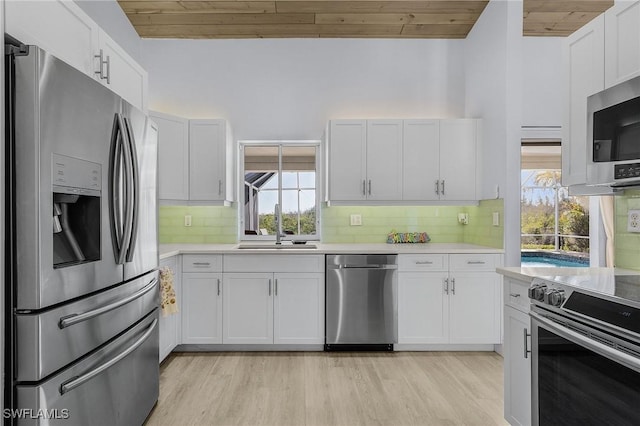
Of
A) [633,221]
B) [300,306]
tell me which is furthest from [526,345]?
[300,306]

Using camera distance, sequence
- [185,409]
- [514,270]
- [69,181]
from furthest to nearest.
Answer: [185,409] < [514,270] < [69,181]

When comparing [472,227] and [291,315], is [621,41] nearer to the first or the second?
[472,227]

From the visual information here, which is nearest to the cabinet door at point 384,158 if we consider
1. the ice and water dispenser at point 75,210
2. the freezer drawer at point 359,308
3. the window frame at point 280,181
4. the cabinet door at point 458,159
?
the cabinet door at point 458,159

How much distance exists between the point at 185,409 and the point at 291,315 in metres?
1.16

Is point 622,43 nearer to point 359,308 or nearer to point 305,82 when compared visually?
point 359,308

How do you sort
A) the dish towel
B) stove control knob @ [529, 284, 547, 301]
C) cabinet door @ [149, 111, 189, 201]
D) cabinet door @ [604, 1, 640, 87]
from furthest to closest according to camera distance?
cabinet door @ [149, 111, 189, 201], the dish towel, cabinet door @ [604, 1, 640, 87], stove control knob @ [529, 284, 547, 301]

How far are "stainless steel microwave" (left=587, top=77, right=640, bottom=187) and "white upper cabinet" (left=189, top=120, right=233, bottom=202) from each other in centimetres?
284

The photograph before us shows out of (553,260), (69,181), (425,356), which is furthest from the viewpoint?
(553,260)

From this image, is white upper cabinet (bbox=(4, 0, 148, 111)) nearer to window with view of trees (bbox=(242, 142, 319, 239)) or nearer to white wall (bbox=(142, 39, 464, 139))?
white wall (bbox=(142, 39, 464, 139))

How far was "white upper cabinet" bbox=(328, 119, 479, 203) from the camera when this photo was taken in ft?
12.1

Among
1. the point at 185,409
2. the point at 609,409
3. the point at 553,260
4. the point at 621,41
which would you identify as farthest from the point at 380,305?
the point at 553,260

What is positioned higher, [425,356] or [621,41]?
[621,41]

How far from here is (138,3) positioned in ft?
11.4

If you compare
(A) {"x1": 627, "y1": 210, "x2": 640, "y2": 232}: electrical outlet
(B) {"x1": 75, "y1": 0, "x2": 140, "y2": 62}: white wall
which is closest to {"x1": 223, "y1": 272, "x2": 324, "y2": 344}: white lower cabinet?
(A) {"x1": 627, "y1": 210, "x2": 640, "y2": 232}: electrical outlet
